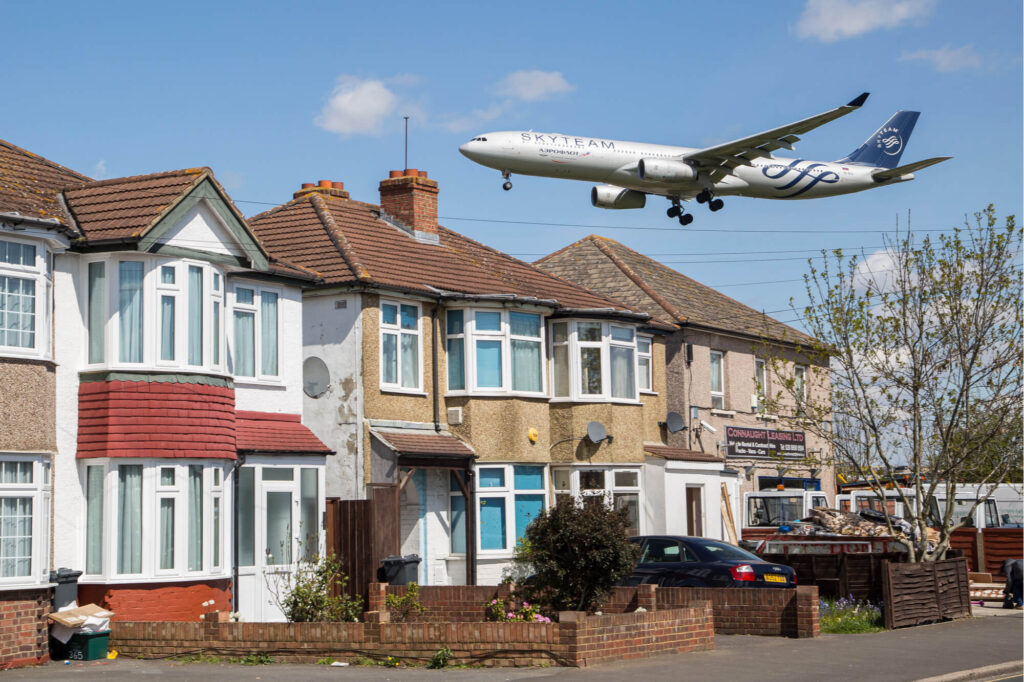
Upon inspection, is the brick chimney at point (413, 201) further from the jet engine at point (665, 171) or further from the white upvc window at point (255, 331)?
the white upvc window at point (255, 331)

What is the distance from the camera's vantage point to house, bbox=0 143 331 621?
18578 millimetres

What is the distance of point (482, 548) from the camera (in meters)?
26.3

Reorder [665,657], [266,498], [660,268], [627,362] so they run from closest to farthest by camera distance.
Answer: [665,657], [266,498], [627,362], [660,268]

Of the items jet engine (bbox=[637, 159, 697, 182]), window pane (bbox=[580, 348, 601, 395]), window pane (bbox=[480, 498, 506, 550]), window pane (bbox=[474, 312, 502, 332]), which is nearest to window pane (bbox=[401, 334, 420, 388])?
window pane (bbox=[474, 312, 502, 332])

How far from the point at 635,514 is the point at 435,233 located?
7.94 meters

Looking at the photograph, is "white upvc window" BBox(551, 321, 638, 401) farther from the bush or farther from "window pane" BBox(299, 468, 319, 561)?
the bush

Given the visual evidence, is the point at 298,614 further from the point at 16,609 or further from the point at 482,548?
the point at 482,548

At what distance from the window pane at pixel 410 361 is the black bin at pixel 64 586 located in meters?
8.91

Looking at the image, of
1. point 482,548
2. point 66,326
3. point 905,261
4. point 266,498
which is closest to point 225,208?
point 66,326

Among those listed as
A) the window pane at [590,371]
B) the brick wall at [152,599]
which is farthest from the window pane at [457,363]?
the brick wall at [152,599]

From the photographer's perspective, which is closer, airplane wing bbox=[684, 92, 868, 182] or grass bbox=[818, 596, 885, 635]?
grass bbox=[818, 596, 885, 635]

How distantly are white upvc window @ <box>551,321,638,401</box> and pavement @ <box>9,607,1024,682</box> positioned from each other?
1027cm

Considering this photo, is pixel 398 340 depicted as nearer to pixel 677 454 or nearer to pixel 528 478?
pixel 528 478

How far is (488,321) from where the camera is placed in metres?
27.2
